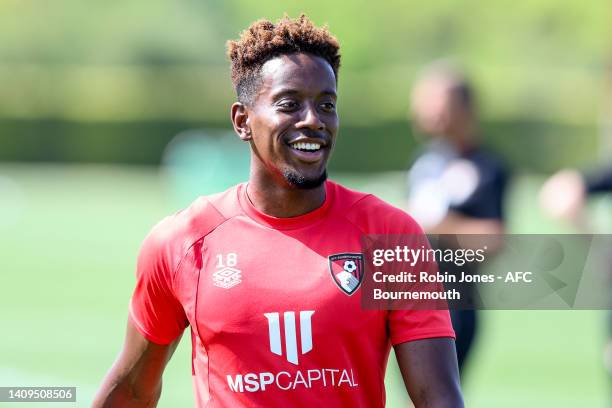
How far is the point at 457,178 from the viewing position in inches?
321

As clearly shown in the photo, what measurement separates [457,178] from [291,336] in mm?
4325

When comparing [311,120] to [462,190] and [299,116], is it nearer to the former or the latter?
[299,116]

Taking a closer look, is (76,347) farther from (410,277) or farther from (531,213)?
(531,213)

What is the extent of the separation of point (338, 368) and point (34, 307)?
38.1ft

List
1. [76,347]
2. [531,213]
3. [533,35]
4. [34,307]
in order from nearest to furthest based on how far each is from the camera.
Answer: [76,347]
[34,307]
[531,213]
[533,35]

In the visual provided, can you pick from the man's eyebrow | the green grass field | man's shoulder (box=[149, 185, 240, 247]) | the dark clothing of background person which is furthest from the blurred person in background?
the man's eyebrow

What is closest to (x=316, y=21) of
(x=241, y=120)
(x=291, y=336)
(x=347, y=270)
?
(x=241, y=120)

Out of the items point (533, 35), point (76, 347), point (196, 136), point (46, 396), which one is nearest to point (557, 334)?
point (76, 347)

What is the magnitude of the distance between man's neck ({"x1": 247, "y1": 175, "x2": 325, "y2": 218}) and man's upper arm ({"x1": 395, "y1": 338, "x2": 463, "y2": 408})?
61 centimetres

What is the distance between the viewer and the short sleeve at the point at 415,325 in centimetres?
403

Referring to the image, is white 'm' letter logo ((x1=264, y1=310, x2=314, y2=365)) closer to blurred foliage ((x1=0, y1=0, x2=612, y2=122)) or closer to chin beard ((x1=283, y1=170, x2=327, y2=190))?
chin beard ((x1=283, y1=170, x2=327, y2=190))

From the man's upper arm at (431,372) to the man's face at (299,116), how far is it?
689 mm

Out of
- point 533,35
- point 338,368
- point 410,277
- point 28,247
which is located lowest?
point 338,368

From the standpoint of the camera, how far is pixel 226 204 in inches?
174
